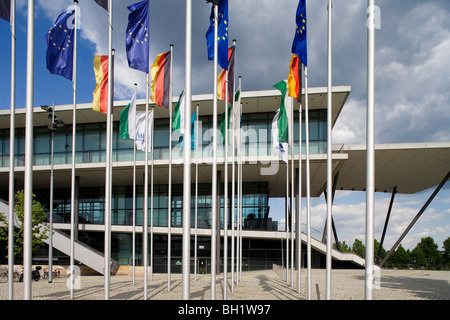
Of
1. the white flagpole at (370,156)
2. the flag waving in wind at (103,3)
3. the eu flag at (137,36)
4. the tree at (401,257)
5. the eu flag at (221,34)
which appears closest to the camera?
the white flagpole at (370,156)

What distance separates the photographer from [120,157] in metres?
33.5

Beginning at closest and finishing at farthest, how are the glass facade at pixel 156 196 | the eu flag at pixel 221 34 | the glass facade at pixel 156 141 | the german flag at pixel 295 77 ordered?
the eu flag at pixel 221 34 → the german flag at pixel 295 77 → the glass facade at pixel 156 141 → the glass facade at pixel 156 196

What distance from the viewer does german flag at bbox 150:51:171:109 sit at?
17.4 metres

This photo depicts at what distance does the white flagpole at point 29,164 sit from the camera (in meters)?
9.30

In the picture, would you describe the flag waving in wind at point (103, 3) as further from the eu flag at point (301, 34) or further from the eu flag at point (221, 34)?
the eu flag at point (301, 34)

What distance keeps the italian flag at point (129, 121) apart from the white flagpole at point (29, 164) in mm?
8658

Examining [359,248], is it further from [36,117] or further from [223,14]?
[223,14]

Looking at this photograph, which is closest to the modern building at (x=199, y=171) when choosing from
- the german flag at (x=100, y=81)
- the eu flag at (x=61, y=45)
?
the german flag at (x=100, y=81)

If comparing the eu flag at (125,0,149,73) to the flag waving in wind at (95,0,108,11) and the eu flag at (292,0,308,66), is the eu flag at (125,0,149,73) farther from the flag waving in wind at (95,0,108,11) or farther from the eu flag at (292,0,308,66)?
the eu flag at (292,0,308,66)

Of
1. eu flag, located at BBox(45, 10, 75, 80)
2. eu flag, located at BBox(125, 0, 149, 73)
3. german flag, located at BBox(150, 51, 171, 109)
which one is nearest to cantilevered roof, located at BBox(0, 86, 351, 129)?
german flag, located at BBox(150, 51, 171, 109)
